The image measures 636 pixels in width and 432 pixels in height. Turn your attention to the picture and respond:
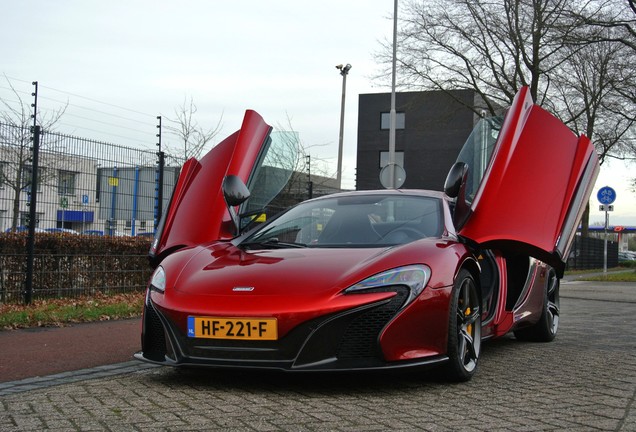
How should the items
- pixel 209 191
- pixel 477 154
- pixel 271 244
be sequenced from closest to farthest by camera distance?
pixel 271 244, pixel 477 154, pixel 209 191

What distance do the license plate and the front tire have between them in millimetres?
1064

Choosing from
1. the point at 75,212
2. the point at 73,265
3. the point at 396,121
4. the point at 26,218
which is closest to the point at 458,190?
the point at 26,218

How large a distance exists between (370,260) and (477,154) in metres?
2.00

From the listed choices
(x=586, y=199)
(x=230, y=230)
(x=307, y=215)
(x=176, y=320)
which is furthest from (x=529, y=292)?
(x=176, y=320)

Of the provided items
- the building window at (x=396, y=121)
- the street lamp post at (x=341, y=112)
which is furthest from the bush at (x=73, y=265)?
the building window at (x=396, y=121)

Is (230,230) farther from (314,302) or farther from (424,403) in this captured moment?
(424,403)

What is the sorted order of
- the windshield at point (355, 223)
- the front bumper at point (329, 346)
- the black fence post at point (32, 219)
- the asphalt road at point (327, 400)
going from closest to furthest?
the asphalt road at point (327, 400)
the front bumper at point (329, 346)
the windshield at point (355, 223)
the black fence post at point (32, 219)

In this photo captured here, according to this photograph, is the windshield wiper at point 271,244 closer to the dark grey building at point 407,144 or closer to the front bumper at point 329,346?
the front bumper at point 329,346

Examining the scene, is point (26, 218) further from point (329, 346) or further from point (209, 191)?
point (329, 346)

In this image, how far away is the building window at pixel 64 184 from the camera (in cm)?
984

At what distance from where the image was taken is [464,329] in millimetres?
4746

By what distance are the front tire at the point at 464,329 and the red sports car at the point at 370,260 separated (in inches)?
0.4

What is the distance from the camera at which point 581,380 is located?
4812mm

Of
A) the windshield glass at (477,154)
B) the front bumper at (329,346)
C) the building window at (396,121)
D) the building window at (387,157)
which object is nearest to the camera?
the front bumper at (329,346)
